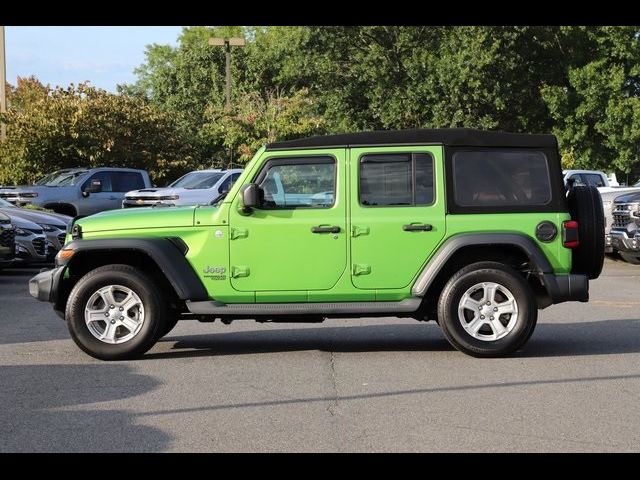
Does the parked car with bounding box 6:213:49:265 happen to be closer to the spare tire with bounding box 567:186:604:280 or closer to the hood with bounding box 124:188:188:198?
the hood with bounding box 124:188:188:198

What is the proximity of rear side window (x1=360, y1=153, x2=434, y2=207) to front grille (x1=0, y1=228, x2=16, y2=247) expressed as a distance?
8574 mm

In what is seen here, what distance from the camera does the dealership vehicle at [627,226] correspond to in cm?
2041

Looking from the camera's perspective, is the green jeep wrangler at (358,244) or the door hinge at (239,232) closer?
the green jeep wrangler at (358,244)

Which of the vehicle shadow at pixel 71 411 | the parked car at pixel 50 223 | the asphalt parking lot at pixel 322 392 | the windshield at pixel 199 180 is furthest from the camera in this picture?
the windshield at pixel 199 180

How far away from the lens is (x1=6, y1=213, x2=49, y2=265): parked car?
1947cm

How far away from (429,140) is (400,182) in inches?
17.8

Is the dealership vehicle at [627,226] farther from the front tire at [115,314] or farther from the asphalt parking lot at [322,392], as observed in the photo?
the front tire at [115,314]

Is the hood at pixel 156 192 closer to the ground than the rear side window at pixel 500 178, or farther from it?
farther from it

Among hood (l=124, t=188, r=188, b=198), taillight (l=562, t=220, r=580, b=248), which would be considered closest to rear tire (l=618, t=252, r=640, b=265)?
hood (l=124, t=188, r=188, b=198)

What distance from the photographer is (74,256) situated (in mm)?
10227

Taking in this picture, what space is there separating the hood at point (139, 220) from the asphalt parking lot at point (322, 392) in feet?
3.87

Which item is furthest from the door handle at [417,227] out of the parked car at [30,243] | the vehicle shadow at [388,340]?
the parked car at [30,243]
